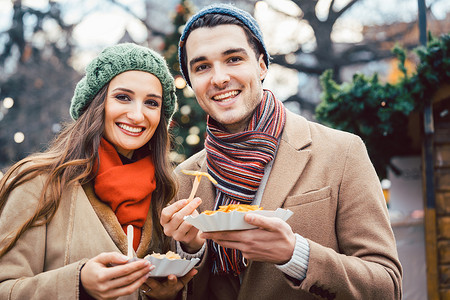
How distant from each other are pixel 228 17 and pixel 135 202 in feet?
4.58

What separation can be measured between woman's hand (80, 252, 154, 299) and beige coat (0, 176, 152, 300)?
13cm

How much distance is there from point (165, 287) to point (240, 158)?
0.92 m

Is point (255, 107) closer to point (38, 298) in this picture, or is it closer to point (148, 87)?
point (148, 87)

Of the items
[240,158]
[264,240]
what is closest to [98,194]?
[240,158]

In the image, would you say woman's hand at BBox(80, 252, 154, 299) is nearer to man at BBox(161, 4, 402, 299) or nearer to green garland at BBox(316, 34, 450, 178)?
man at BBox(161, 4, 402, 299)

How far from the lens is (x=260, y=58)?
2980mm

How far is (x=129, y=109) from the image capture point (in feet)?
8.76

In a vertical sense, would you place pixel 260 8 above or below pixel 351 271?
above

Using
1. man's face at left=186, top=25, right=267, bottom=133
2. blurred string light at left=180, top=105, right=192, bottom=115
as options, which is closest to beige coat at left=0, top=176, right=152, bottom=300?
man's face at left=186, top=25, right=267, bottom=133

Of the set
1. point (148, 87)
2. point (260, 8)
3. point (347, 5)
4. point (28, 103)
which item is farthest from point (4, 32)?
point (148, 87)

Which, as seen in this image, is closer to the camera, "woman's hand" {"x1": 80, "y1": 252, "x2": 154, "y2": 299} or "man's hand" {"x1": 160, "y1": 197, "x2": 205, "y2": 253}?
"woman's hand" {"x1": 80, "y1": 252, "x2": 154, "y2": 299}

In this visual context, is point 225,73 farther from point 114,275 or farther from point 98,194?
point 114,275

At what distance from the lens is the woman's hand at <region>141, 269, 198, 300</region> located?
2332 millimetres

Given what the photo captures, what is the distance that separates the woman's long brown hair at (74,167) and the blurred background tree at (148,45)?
10056 mm
